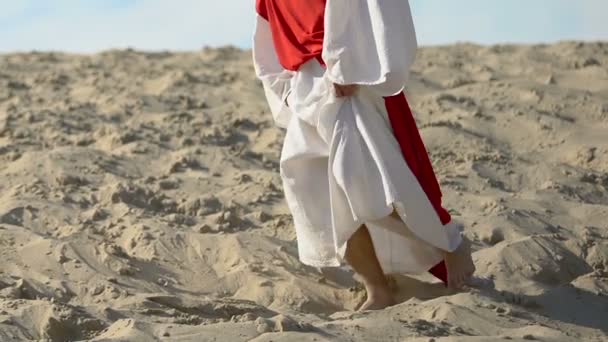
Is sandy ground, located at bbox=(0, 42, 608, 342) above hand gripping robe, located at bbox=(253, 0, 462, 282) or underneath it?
underneath

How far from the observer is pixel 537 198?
5855mm

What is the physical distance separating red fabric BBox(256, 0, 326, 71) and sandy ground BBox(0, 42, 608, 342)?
880mm

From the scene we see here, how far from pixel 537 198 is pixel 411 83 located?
2714 mm

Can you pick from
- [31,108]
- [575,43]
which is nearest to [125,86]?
[31,108]

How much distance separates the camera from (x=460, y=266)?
4.54 metres

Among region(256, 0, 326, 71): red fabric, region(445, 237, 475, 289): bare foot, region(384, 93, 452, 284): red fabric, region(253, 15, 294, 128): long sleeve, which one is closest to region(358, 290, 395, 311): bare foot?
region(445, 237, 475, 289): bare foot

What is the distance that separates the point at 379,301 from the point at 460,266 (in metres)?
0.31

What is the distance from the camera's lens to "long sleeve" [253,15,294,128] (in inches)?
185

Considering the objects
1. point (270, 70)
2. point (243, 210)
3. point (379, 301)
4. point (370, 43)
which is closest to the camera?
point (370, 43)

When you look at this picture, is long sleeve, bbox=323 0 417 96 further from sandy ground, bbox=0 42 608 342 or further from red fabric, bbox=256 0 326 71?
sandy ground, bbox=0 42 608 342

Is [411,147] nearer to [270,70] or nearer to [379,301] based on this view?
[379,301]

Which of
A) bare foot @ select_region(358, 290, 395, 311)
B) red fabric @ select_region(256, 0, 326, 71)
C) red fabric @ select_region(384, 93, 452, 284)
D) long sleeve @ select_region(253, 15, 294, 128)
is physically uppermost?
red fabric @ select_region(256, 0, 326, 71)

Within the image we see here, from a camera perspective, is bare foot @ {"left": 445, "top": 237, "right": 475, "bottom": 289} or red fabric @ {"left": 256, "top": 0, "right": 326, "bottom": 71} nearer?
red fabric @ {"left": 256, "top": 0, "right": 326, "bottom": 71}

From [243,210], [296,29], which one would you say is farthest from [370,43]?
[243,210]
